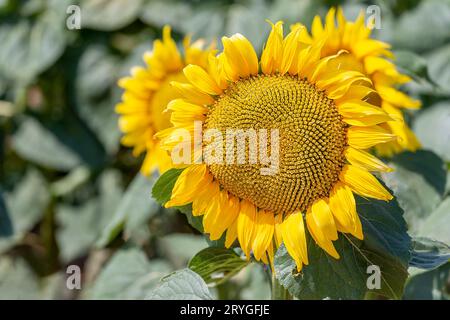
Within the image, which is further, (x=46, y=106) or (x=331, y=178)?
(x=46, y=106)

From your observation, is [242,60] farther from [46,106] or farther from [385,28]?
[46,106]

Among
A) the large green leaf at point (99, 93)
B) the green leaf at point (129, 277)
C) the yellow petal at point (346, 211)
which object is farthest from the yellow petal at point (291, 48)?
the large green leaf at point (99, 93)

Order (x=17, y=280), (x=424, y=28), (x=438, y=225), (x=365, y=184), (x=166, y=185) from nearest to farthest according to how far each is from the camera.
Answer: (x=365, y=184) < (x=166, y=185) < (x=438, y=225) < (x=424, y=28) < (x=17, y=280)

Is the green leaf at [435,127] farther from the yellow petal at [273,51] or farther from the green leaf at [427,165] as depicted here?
the yellow petal at [273,51]

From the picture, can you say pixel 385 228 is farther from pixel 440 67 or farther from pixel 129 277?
pixel 440 67

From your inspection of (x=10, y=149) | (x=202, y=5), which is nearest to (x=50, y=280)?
(x=10, y=149)

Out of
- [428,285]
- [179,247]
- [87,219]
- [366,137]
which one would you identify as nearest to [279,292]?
[366,137]
